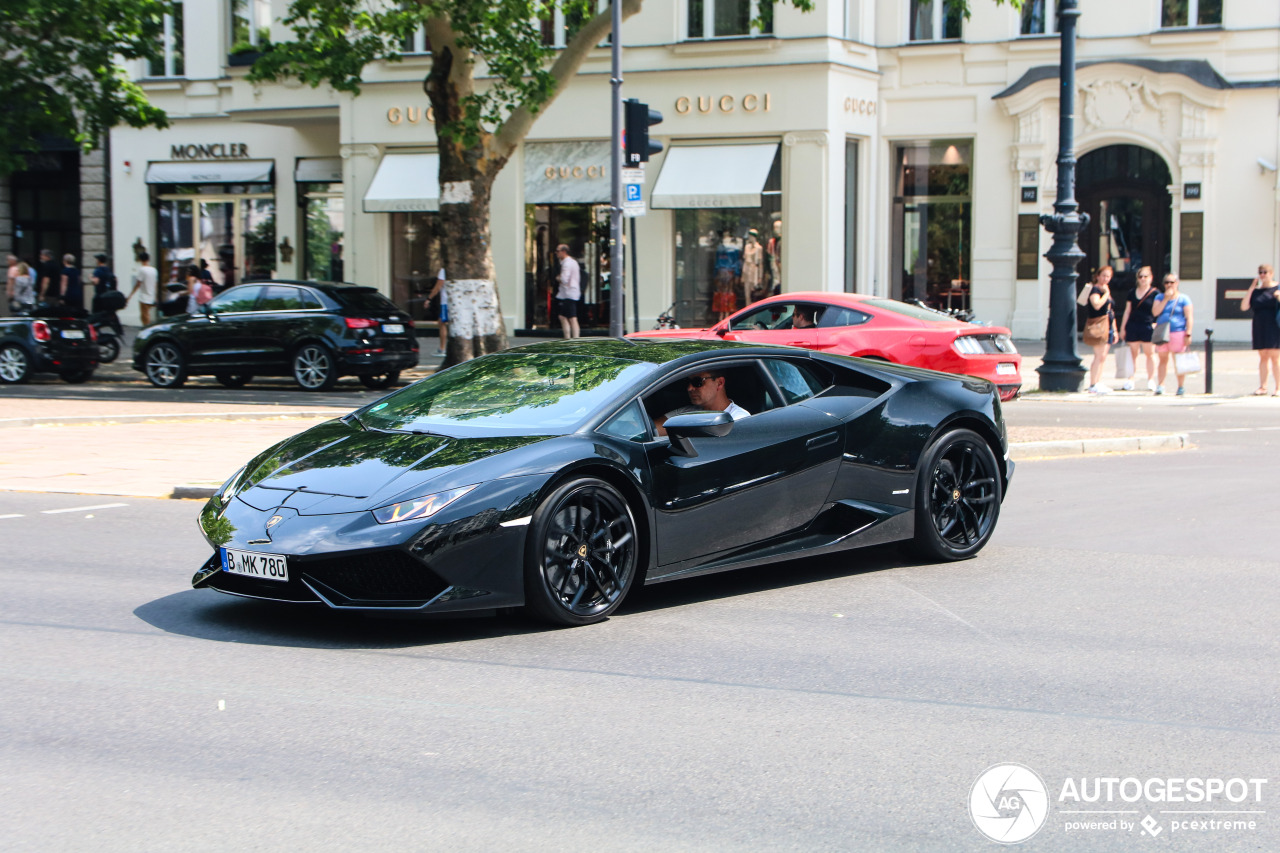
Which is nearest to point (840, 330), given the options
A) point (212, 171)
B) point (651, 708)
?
point (651, 708)

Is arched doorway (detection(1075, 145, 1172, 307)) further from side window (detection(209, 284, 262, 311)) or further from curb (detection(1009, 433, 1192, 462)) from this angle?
side window (detection(209, 284, 262, 311))

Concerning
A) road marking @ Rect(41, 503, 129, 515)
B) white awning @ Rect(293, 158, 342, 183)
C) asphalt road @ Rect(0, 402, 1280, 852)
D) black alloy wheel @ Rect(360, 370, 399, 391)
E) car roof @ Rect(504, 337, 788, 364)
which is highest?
white awning @ Rect(293, 158, 342, 183)

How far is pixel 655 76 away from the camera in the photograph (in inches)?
1133

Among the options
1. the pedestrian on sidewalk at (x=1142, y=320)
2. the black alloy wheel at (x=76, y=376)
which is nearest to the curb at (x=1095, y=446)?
the pedestrian on sidewalk at (x=1142, y=320)

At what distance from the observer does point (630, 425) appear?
6.78 meters

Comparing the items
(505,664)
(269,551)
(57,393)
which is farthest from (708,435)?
(57,393)

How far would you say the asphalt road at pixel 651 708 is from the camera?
415cm

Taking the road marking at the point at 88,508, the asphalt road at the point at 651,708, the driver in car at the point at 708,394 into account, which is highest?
the driver in car at the point at 708,394

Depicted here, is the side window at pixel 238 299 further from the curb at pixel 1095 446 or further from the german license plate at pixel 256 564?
the german license plate at pixel 256 564

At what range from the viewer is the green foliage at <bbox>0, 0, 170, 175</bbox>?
23484mm

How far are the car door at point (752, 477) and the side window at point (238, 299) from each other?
14727 mm

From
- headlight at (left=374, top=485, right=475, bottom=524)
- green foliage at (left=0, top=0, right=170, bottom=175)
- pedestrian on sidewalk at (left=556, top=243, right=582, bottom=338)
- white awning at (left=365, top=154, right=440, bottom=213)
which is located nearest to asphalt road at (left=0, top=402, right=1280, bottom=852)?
headlight at (left=374, top=485, right=475, bottom=524)

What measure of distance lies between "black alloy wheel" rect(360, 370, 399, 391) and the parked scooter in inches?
202

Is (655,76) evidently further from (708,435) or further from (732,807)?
(732,807)
